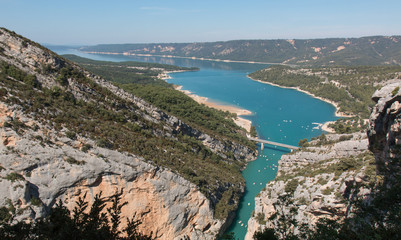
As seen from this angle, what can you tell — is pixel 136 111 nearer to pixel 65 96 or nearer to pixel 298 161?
pixel 65 96

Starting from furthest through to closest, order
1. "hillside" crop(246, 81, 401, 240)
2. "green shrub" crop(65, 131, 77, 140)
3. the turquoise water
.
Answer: the turquoise water < "green shrub" crop(65, 131, 77, 140) < "hillside" crop(246, 81, 401, 240)

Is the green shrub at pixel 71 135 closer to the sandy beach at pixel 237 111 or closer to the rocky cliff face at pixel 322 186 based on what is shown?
the rocky cliff face at pixel 322 186

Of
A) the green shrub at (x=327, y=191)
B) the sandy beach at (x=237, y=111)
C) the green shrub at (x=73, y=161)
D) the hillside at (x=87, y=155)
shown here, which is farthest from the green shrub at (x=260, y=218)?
the sandy beach at (x=237, y=111)

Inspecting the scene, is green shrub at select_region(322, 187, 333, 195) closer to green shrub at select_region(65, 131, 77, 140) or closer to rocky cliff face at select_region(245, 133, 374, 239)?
rocky cliff face at select_region(245, 133, 374, 239)

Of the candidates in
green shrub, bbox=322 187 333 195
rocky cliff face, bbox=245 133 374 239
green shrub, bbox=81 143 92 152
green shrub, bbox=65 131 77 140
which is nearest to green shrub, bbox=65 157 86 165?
green shrub, bbox=81 143 92 152

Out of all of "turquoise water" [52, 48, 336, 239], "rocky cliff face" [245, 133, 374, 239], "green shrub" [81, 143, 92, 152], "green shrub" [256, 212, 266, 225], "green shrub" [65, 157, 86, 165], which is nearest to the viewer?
"rocky cliff face" [245, 133, 374, 239]

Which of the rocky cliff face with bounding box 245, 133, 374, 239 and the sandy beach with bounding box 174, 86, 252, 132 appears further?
the sandy beach with bounding box 174, 86, 252, 132
